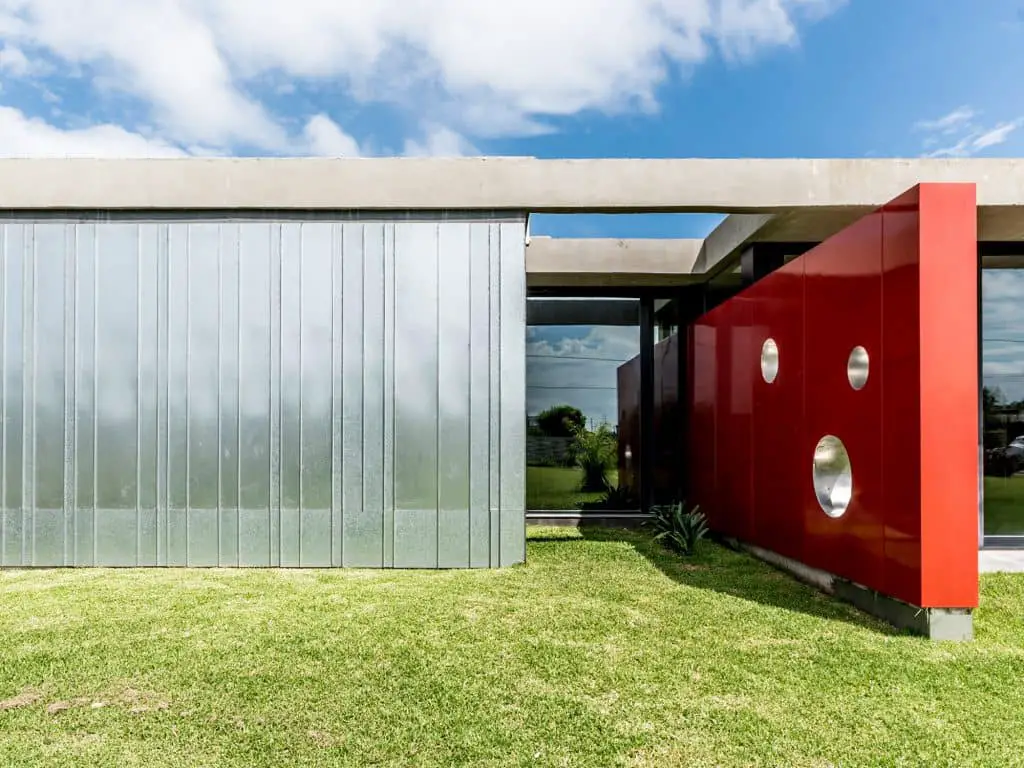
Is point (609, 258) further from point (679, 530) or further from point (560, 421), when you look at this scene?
point (679, 530)

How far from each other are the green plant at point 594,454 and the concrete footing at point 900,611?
174 inches

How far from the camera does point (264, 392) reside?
669 cm

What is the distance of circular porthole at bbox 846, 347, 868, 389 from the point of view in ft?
17.1

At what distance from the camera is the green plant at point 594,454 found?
10.3 meters

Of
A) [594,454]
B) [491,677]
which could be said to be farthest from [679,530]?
[491,677]

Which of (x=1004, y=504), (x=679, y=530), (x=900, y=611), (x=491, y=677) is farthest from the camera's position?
(x=1004, y=504)

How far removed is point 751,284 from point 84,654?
7563 mm

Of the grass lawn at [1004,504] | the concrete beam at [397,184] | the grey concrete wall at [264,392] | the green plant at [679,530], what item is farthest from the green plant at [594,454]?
the grass lawn at [1004,504]

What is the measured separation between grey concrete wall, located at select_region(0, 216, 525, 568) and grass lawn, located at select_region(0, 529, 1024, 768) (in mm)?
814

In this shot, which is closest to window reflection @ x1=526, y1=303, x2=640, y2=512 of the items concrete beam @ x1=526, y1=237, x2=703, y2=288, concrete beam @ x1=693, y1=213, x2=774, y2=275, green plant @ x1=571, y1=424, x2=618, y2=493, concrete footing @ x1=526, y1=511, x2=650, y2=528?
green plant @ x1=571, y1=424, x2=618, y2=493

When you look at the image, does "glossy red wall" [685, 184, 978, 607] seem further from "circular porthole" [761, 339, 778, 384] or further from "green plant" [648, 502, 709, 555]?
"green plant" [648, 502, 709, 555]

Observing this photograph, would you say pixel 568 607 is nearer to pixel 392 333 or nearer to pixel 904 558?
pixel 904 558

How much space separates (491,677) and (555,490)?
646 centimetres

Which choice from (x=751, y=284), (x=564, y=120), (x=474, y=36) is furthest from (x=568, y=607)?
(x=564, y=120)
